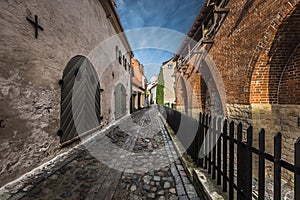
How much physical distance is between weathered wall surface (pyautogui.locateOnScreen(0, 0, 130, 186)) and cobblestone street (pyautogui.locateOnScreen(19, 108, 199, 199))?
708 millimetres

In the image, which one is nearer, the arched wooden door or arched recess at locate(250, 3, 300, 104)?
arched recess at locate(250, 3, 300, 104)

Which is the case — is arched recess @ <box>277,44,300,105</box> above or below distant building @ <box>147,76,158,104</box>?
below

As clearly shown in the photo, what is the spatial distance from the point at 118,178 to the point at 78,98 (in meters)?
3.26

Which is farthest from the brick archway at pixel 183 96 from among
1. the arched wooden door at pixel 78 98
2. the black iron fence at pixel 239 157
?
the black iron fence at pixel 239 157

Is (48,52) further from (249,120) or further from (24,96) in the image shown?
(249,120)

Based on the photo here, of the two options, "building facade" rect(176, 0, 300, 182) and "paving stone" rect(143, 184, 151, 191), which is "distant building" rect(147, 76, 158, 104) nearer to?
"building facade" rect(176, 0, 300, 182)

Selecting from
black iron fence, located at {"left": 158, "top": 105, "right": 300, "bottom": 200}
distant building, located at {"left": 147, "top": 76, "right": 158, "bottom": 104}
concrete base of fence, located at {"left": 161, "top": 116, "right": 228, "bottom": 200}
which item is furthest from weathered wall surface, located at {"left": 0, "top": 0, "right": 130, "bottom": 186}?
distant building, located at {"left": 147, "top": 76, "right": 158, "bottom": 104}

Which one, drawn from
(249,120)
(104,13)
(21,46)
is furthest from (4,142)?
(104,13)

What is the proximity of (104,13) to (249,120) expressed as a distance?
8098 mm

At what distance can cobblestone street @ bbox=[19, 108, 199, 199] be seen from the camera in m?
2.34

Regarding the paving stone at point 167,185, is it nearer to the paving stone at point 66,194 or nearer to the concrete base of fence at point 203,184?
the concrete base of fence at point 203,184

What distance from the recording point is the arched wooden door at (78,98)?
14.0 ft

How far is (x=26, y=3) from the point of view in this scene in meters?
2.91

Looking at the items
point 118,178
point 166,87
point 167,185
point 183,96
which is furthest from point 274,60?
point 166,87
